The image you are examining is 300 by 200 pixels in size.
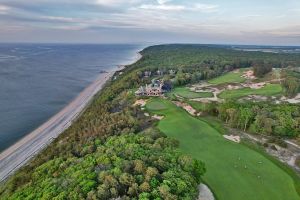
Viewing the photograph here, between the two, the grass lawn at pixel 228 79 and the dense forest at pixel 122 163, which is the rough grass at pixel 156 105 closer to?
the dense forest at pixel 122 163

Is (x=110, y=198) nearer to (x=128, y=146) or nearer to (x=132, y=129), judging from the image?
(x=128, y=146)

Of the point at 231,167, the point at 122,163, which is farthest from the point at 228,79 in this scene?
the point at 122,163

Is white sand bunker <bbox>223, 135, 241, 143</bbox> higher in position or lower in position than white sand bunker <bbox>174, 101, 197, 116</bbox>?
higher

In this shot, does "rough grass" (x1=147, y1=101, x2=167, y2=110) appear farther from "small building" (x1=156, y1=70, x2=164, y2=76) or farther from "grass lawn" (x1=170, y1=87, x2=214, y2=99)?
"small building" (x1=156, y1=70, x2=164, y2=76)

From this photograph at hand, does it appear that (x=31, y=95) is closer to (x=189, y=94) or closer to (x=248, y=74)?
(x=189, y=94)

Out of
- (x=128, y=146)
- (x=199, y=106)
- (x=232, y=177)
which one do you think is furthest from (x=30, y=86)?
(x=232, y=177)

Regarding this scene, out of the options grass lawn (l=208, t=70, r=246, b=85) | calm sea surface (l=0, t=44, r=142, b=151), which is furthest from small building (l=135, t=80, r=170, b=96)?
calm sea surface (l=0, t=44, r=142, b=151)

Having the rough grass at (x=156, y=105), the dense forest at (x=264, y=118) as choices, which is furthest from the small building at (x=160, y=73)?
the dense forest at (x=264, y=118)
